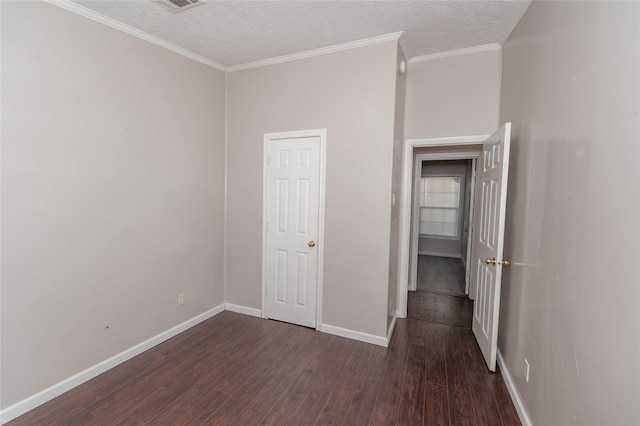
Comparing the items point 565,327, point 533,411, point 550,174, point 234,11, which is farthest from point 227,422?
point 234,11

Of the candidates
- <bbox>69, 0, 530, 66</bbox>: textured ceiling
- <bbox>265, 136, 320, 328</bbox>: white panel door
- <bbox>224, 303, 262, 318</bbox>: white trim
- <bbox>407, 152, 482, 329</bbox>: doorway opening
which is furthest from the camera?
<bbox>407, 152, 482, 329</bbox>: doorway opening

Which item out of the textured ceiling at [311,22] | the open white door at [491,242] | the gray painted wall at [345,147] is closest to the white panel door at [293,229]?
the gray painted wall at [345,147]

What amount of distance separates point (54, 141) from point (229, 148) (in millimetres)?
1770

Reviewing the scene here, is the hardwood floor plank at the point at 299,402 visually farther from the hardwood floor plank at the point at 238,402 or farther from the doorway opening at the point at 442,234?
the doorway opening at the point at 442,234

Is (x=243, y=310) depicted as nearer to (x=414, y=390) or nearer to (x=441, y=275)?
(x=414, y=390)

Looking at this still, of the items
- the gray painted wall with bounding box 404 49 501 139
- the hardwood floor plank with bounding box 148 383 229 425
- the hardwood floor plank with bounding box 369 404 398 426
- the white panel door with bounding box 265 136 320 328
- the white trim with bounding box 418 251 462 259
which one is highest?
the gray painted wall with bounding box 404 49 501 139

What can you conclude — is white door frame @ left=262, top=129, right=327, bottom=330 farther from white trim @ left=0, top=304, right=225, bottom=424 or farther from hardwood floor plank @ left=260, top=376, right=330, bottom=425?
white trim @ left=0, top=304, right=225, bottom=424

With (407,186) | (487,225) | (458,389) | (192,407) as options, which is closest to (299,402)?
(192,407)

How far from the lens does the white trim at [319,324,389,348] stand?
121 inches

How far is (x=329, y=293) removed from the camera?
329cm

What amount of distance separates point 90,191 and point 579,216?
320 centimetres

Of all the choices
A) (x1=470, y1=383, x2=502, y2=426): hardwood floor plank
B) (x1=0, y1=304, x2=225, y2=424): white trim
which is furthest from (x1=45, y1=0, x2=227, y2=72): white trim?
(x1=470, y1=383, x2=502, y2=426): hardwood floor plank

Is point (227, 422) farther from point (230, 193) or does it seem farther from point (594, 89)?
point (594, 89)

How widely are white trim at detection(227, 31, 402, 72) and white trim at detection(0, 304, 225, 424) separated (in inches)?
115
